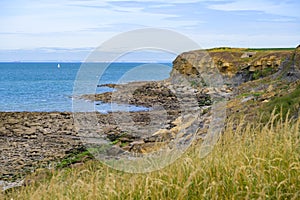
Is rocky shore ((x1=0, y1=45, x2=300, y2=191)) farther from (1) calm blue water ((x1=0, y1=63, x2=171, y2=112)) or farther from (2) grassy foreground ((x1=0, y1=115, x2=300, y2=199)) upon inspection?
(2) grassy foreground ((x1=0, y1=115, x2=300, y2=199))

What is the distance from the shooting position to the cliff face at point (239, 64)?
28327 millimetres

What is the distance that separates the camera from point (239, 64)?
4109cm

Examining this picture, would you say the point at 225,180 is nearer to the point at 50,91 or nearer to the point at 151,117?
the point at 151,117

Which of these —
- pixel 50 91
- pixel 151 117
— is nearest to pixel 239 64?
pixel 151 117

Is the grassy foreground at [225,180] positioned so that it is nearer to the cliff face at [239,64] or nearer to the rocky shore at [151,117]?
the rocky shore at [151,117]

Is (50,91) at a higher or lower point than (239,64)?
lower

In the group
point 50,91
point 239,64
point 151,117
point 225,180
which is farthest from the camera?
point 50,91

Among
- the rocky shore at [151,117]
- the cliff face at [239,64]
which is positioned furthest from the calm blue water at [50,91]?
the cliff face at [239,64]

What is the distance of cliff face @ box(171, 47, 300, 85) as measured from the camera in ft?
92.9

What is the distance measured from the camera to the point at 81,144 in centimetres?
1969

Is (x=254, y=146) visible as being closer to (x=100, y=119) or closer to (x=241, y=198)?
(x=241, y=198)

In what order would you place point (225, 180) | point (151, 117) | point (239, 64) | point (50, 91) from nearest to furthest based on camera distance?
point (225, 180) < point (151, 117) < point (239, 64) < point (50, 91)

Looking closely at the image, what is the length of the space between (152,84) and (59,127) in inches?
781

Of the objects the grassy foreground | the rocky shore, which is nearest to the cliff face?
the rocky shore
